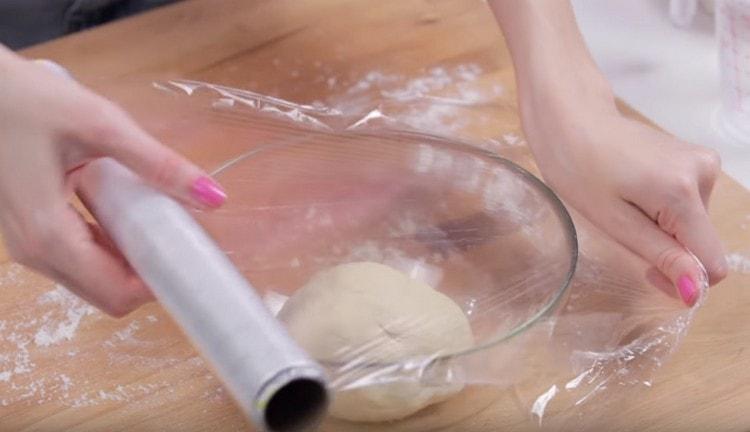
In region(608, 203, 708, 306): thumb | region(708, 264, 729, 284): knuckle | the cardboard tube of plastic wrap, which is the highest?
the cardboard tube of plastic wrap

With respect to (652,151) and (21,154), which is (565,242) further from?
(21,154)

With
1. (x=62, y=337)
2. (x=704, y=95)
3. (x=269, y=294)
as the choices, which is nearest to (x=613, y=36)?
(x=704, y=95)

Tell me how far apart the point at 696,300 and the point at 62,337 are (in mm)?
460

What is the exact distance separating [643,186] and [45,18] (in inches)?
27.2

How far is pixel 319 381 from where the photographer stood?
0.47 metres

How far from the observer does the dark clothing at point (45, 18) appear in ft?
3.40

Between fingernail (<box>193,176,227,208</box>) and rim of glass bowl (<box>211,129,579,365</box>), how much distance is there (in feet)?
0.39

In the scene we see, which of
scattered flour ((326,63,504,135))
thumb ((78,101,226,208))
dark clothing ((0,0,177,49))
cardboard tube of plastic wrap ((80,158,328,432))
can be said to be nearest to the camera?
cardboard tube of plastic wrap ((80,158,328,432))

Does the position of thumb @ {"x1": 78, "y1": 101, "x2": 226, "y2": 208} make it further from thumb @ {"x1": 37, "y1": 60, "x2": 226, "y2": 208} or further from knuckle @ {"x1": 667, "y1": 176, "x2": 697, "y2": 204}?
knuckle @ {"x1": 667, "y1": 176, "x2": 697, "y2": 204}

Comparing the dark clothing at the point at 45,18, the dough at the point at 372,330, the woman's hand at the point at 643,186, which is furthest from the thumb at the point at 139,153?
the dark clothing at the point at 45,18

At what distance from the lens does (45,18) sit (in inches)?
41.4

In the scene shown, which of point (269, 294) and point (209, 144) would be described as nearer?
point (269, 294)

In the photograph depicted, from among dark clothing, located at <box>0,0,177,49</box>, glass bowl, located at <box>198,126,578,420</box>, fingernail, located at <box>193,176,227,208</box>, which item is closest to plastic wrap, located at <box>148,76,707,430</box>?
glass bowl, located at <box>198,126,578,420</box>

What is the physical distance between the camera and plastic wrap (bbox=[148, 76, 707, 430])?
629 mm
